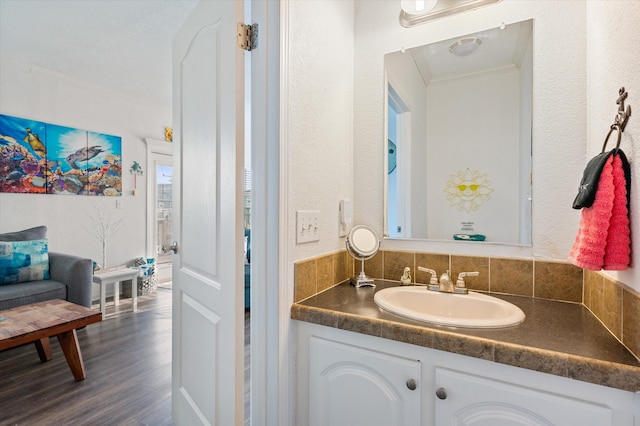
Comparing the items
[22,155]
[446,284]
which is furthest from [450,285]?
[22,155]

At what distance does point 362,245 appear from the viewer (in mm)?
1401

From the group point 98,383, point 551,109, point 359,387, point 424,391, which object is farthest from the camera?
point 98,383

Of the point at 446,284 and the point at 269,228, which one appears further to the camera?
the point at 446,284

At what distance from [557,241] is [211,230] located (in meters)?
1.30

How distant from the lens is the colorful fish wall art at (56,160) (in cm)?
305

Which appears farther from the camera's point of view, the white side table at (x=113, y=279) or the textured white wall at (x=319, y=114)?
the white side table at (x=113, y=279)

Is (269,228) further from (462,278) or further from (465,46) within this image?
(465,46)

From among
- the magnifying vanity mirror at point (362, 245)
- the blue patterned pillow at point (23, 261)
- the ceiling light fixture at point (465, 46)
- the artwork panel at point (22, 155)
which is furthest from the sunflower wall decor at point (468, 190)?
the artwork panel at point (22, 155)

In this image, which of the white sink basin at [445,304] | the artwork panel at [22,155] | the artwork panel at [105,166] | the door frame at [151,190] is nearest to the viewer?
the white sink basin at [445,304]

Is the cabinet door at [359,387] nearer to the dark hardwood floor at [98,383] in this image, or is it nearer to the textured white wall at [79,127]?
the dark hardwood floor at [98,383]

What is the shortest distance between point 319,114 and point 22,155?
11.4 ft

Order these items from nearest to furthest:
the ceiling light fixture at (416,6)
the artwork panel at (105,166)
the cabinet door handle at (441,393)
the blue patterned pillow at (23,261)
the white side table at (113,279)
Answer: the cabinet door handle at (441,393), the ceiling light fixture at (416,6), the blue patterned pillow at (23,261), the white side table at (113,279), the artwork panel at (105,166)

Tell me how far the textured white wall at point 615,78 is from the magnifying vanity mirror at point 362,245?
78 centimetres

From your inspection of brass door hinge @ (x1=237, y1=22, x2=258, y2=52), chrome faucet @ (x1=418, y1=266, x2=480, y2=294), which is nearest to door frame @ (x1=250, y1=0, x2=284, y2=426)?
brass door hinge @ (x1=237, y1=22, x2=258, y2=52)
